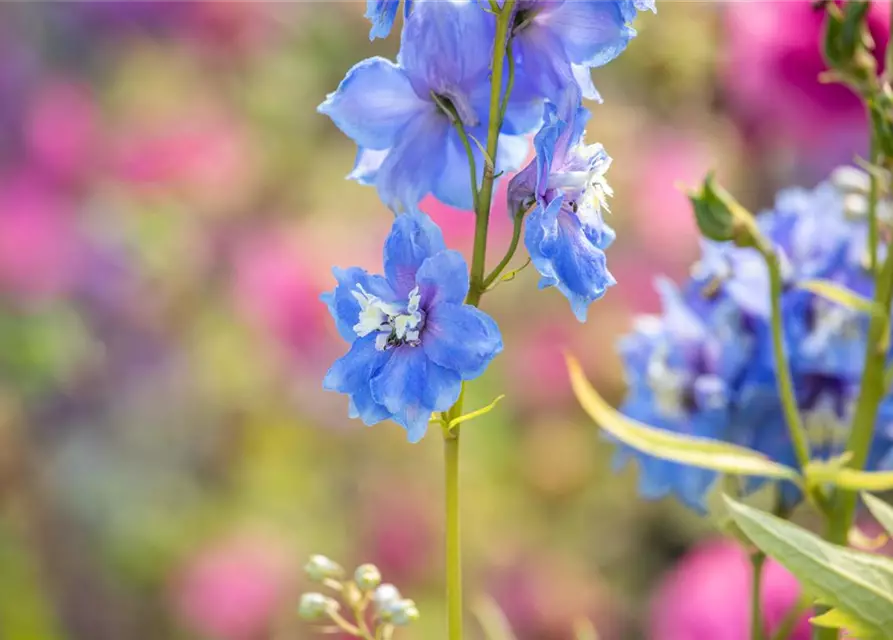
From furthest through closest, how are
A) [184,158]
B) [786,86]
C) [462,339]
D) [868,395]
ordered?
[184,158] → [786,86] → [868,395] → [462,339]

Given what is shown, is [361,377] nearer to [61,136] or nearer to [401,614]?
[401,614]

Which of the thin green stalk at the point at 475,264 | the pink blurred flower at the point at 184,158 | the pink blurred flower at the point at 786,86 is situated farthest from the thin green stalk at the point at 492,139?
the pink blurred flower at the point at 184,158

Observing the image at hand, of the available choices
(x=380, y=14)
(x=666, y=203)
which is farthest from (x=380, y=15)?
(x=666, y=203)

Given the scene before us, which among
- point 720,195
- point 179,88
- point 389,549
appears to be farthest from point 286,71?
point 720,195

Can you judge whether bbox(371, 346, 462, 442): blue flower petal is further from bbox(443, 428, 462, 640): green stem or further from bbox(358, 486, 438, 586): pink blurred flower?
bbox(358, 486, 438, 586): pink blurred flower

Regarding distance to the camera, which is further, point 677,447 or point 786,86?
point 786,86

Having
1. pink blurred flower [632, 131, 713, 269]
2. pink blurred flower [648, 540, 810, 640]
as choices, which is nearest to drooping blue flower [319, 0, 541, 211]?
pink blurred flower [648, 540, 810, 640]
